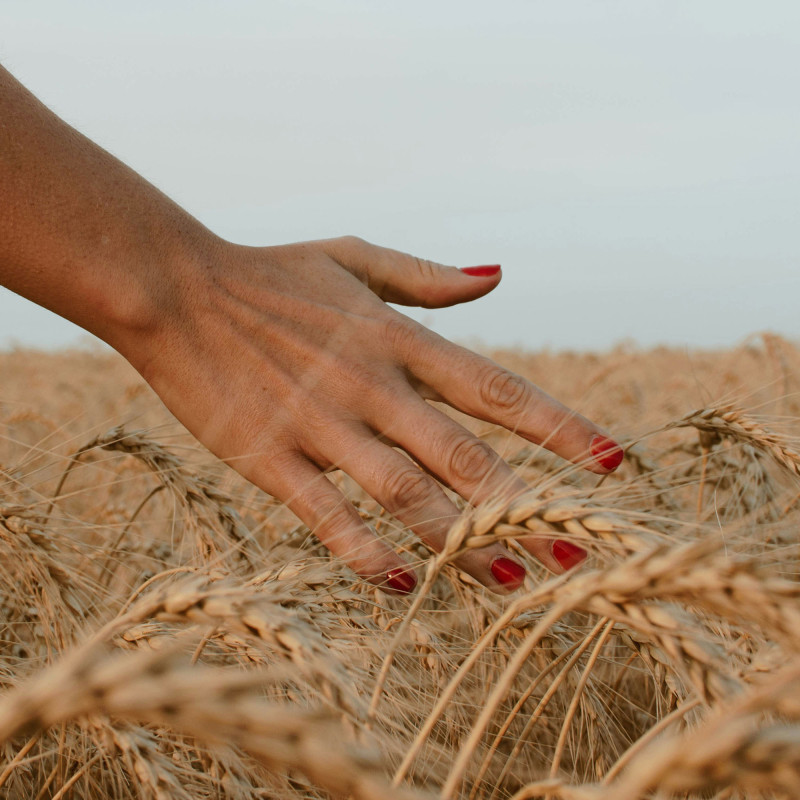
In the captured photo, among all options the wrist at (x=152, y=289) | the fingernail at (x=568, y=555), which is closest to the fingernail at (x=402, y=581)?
the fingernail at (x=568, y=555)

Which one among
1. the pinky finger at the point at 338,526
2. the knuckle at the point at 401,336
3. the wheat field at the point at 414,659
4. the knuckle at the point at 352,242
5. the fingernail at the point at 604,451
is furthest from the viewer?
the knuckle at the point at 352,242

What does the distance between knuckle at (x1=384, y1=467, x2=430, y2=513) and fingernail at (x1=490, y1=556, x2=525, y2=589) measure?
0.18 meters

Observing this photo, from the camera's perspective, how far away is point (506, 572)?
149cm

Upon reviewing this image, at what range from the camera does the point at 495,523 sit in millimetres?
946

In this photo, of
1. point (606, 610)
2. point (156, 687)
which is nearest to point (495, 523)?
point (606, 610)

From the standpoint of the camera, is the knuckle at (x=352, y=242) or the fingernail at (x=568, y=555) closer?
the fingernail at (x=568, y=555)

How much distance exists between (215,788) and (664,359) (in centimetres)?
1243

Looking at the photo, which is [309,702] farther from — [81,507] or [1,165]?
[81,507]

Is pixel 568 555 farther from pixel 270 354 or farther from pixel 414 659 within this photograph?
pixel 270 354

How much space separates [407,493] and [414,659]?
0.97 feet

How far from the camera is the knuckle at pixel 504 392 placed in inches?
65.7

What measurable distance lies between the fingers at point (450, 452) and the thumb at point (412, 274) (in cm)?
35

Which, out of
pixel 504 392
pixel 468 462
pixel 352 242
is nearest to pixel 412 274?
pixel 352 242

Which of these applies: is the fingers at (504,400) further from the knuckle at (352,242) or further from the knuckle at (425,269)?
the knuckle at (352,242)
